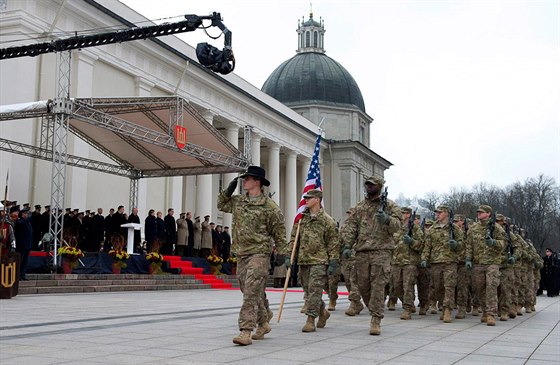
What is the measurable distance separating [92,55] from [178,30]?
491 inches

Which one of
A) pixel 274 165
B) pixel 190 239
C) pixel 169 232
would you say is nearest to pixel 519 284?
pixel 169 232

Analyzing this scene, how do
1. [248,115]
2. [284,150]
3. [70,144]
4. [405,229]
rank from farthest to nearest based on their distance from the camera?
[284,150] → [248,115] → [70,144] → [405,229]

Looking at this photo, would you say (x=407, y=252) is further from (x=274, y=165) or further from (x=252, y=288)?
(x=274, y=165)

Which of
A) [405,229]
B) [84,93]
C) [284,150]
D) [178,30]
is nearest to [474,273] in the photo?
[405,229]

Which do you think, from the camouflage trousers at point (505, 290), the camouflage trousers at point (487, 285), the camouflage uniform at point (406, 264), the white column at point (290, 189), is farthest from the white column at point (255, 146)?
the camouflage trousers at point (487, 285)

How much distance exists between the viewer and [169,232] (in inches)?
961

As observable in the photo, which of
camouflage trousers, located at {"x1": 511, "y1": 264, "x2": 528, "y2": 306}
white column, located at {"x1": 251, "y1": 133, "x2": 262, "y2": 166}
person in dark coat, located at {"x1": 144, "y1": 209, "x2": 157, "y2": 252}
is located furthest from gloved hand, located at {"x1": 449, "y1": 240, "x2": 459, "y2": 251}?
white column, located at {"x1": 251, "y1": 133, "x2": 262, "y2": 166}

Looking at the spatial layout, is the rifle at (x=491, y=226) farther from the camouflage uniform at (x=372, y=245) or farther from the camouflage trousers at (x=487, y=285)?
the camouflage uniform at (x=372, y=245)

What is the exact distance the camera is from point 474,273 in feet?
40.0

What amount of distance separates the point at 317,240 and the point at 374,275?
0.98 meters

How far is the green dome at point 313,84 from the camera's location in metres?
61.8

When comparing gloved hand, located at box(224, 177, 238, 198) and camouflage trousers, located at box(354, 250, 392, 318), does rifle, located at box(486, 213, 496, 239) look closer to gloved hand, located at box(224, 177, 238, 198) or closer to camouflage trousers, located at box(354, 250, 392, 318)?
camouflage trousers, located at box(354, 250, 392, 318)

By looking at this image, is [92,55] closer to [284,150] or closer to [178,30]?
[178,30]

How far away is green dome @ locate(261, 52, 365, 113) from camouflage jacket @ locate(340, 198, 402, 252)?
5184 centimetres
